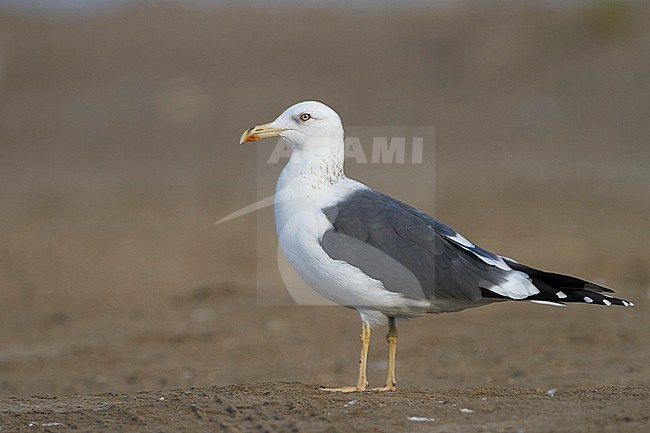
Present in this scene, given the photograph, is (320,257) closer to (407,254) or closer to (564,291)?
(407,254)

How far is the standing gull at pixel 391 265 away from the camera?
19.4ft

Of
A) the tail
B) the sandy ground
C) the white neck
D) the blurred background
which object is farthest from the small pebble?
the blurred background

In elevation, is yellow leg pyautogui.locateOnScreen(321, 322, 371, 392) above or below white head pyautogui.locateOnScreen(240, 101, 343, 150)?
below

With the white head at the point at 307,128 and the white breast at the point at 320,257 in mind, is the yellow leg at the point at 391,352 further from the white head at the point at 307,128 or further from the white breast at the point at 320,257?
the white head at the point at 307,128

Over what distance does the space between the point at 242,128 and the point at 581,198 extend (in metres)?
9.63

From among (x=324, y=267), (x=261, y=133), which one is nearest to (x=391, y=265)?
(x=324, y=267)

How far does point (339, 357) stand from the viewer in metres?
9.41

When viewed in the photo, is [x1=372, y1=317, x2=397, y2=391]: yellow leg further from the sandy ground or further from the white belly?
the sandy ground

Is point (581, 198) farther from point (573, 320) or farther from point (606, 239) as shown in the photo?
point (573, 320)

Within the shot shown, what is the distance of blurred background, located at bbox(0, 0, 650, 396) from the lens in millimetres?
9445

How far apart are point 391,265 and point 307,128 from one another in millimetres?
1194

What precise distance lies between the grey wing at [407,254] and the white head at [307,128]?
59cm

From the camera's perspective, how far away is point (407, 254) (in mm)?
6004

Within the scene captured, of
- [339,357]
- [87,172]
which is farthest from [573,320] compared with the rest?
[87,172]
